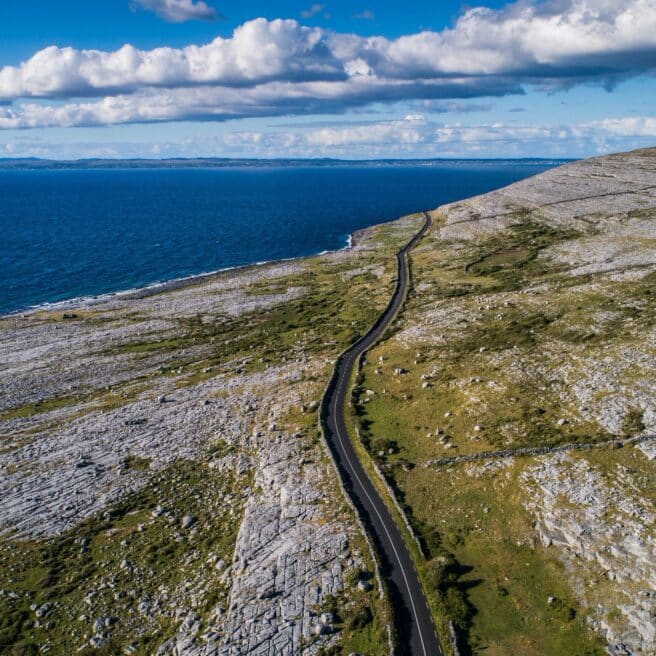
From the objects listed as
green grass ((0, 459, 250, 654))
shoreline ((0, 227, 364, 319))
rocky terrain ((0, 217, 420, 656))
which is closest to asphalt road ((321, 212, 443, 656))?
rocky terrain ((0, 217, 420, 656))

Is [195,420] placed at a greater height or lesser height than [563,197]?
lesser

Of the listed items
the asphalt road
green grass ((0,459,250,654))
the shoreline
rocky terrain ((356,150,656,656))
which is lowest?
green grass ((0,459,250,654))

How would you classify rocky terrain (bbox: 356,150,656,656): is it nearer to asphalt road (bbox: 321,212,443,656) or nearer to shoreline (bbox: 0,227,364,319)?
asphalt road (bbox: 321,212,443,656)

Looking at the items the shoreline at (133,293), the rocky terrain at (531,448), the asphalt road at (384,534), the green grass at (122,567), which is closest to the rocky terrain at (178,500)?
the green grass at (122,567)

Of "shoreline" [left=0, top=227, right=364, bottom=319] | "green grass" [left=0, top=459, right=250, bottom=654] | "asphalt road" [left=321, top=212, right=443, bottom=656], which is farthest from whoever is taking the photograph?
"shoreline" [left=0, top=227, right=364, bottom=319]

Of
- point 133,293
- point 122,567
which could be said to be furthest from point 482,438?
point 133,293

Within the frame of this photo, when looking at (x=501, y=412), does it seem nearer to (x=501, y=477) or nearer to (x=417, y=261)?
(x=501, y=477)

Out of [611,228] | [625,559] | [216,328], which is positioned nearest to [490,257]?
[611,228]

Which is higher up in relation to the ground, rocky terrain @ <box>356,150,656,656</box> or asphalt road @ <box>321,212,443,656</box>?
rocky terrain @ <box>356,150,656,656</box>
